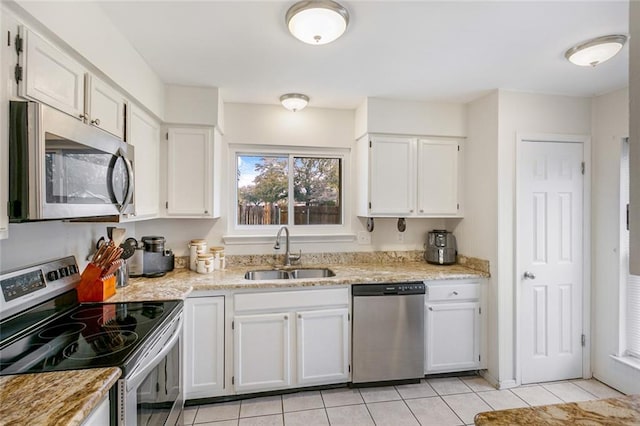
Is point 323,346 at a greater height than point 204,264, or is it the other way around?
point 204,264

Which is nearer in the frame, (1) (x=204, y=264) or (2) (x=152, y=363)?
(2) (x=152, y=363)

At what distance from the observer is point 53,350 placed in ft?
4.21

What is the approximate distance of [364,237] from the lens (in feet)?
10.6

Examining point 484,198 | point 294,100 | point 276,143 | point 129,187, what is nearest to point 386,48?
point 294,100

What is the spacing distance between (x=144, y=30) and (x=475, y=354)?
10.9 feet

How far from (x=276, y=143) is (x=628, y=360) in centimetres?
341

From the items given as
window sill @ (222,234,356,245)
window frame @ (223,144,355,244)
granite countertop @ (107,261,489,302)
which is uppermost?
window frame @ (223,144,355,244)

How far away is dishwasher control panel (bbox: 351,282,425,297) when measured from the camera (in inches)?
98.5

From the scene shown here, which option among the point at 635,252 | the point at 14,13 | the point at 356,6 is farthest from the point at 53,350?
the point at 356,6

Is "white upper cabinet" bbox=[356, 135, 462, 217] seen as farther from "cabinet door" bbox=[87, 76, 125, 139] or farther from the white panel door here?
"cabinet door" bbox=[87, 76, 125, 139]

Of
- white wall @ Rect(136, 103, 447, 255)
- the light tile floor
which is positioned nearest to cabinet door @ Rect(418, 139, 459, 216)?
white wall @ Rect(136, 103, 447, 255)

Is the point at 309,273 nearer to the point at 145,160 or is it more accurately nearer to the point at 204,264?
the point at 204,264

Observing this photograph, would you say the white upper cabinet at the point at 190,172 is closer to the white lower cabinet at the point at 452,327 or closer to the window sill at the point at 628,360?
the white lower cabinet at the point at 452,327

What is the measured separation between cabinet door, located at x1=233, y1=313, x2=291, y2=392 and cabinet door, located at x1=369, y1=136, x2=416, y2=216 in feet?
4.25
